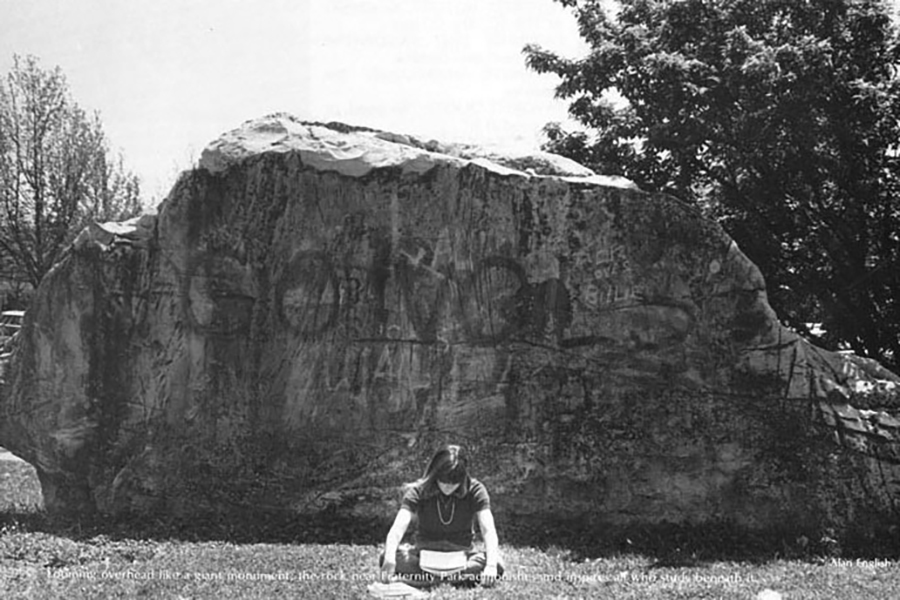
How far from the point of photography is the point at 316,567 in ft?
24.4

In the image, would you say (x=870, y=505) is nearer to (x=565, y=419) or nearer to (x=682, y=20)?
(x=565, y=419)

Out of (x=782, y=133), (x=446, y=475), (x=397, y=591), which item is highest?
(x=782, y=133)

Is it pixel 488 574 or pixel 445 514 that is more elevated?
pixel 445 514

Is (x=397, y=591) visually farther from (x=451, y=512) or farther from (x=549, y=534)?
(x=549, y=534)

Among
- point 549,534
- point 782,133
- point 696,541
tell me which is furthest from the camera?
point 782,133

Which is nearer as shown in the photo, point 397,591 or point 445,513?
point 397,591

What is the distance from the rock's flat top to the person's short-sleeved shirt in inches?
145

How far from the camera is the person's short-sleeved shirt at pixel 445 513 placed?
6.35 m

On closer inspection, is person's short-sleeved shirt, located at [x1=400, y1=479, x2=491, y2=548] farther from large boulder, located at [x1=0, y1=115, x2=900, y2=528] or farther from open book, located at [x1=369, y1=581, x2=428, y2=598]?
large boulder, located at [x1=0, y1=115, x2=900, y2=528]

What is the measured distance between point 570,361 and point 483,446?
3.91ft

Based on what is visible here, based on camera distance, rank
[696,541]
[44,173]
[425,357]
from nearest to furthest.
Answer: [696,541] < [425,357] < [44,173]

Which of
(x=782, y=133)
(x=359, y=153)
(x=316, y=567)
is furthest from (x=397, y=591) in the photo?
(x=782, y=133)

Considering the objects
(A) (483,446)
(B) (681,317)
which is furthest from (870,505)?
(A) (483,446)

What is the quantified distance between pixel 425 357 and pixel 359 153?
7.16ft
